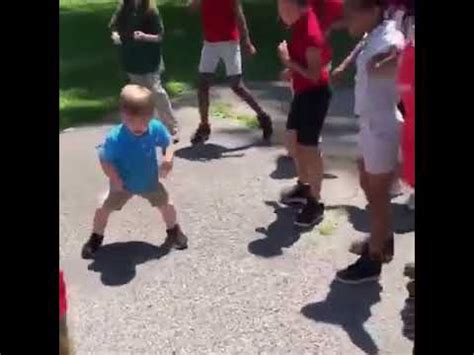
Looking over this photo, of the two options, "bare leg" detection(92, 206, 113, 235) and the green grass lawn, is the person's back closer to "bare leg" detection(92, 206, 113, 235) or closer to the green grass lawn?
"bare leg" detection(92, 206, 113, 235)

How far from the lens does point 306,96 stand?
6000 millimetres

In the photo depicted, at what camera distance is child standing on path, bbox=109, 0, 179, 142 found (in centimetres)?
722

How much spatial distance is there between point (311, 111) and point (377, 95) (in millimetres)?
995

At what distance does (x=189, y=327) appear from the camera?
4832 mm

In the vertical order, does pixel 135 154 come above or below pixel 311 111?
below

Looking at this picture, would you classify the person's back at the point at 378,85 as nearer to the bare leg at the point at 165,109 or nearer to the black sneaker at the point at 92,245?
the black sneaker at the point at 92,245

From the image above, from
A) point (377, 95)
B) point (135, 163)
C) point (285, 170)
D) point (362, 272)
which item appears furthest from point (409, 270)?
point (285, 170)

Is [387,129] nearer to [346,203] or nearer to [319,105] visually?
[319,105]

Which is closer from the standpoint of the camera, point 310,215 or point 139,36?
point 310,215

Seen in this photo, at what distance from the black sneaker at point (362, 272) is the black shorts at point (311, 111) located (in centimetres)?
93

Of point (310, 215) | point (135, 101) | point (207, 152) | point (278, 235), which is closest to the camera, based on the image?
point (135, 101)

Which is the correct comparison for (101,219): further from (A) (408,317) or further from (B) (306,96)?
(A) (408,317)

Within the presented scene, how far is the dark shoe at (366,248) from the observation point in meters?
5.40
